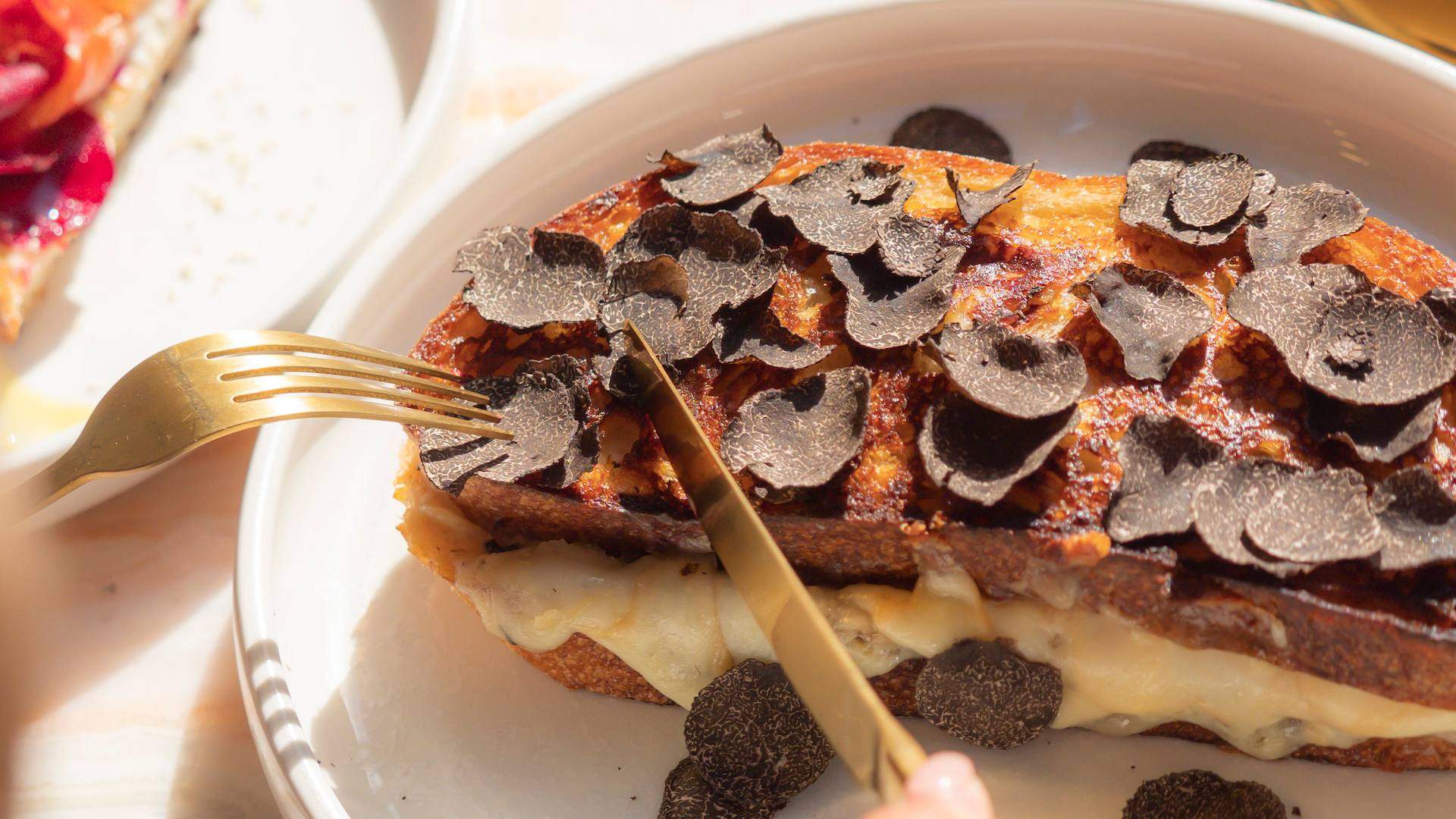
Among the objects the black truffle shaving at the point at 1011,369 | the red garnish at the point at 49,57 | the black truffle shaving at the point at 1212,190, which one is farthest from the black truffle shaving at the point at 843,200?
the red garnish at the point at 49,57

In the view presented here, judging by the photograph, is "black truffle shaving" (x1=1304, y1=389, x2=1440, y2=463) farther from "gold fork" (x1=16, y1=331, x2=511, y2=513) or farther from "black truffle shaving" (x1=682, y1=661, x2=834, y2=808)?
"gold fork" (x1=16, y1=331, x2=511, y2=513)

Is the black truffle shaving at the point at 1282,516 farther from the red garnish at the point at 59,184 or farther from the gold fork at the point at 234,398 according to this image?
the red garnish at the point at 59,184

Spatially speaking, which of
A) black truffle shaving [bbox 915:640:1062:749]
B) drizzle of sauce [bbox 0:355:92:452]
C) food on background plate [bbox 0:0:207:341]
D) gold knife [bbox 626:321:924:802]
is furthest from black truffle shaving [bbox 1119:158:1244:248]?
food on background plate [bbox 0:0:207:341]

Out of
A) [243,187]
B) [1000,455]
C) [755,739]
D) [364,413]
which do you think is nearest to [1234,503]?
[1000,455]

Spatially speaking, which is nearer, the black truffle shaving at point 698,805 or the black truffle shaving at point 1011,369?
the black truffle shaving at point 1011,369

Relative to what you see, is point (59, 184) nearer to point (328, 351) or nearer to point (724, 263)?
point (328, 351)

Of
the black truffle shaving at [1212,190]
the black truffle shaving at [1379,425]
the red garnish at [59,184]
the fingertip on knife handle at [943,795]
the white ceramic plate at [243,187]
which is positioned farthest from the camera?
the red garnish at [59,184]

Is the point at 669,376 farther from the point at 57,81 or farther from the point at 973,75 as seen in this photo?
the point at 57,81

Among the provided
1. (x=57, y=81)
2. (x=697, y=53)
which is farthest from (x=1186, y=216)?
(x=57, y=81)
